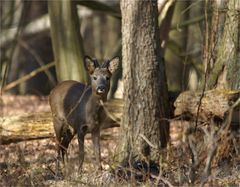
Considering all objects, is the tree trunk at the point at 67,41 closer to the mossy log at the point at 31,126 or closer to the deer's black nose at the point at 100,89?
the mossy log at the point at 31,126

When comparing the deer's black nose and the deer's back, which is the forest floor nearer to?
the deer's back

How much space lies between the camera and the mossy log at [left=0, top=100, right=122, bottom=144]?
12445mm

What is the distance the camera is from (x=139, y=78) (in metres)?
10.5

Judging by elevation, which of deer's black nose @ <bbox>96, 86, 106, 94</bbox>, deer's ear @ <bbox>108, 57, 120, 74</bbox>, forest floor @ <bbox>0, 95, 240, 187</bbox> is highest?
deer's ear @ <bbox>108, 57, 120, 74</bbox>

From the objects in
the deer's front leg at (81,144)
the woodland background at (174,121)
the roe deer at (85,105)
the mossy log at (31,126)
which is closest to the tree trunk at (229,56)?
the woodland background at (174,121)

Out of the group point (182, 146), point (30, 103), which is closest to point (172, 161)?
point (182, 146)

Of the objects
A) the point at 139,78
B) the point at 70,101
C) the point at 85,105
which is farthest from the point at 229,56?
the point at 70,101

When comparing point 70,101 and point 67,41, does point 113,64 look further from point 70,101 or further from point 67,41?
point 67,41

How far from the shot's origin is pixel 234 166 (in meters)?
10.5

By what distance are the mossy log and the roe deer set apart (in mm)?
735

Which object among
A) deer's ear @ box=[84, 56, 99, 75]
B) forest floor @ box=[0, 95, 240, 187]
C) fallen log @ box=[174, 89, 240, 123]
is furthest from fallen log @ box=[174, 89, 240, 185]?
deer's ear @ box=[84, 56, 99, 75]

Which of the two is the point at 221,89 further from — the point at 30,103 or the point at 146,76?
the point at 30,103

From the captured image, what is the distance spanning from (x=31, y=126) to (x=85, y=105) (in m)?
1.45

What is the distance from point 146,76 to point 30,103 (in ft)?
32.7
